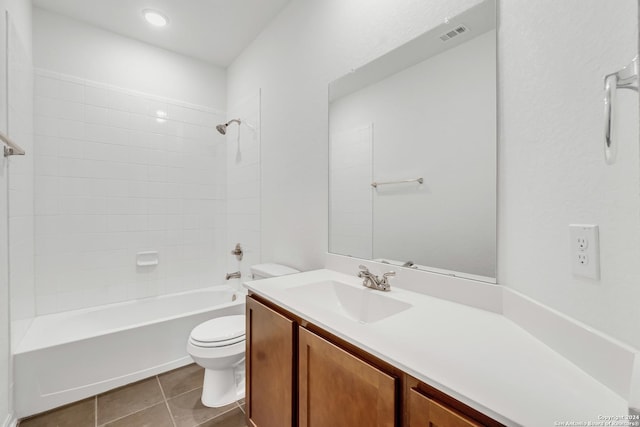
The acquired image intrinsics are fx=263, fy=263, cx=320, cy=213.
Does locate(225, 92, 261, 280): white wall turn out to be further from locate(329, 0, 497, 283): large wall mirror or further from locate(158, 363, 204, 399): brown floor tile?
locate(329, 0, 497, 283): large wall mirror

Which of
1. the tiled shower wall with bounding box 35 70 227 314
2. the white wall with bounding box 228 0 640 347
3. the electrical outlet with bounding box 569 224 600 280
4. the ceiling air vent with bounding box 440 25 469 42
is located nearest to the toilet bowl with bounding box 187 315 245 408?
the tiled shower wall with bounding box 35 70 227 314

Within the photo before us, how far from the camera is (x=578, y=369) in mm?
579

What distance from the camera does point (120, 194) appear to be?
2400 millimetres

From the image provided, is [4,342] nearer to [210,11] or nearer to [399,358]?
[399,358]

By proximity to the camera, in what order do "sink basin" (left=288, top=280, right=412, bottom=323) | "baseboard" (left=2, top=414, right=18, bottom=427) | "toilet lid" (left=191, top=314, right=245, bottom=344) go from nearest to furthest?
"sink basin" (left=288, top=280, right=412, bottom=323), "baseboard" (left=2, top=414, right=18, bottom=427), "toilet lid" (left=191, top=314, right=245, bottom=344)

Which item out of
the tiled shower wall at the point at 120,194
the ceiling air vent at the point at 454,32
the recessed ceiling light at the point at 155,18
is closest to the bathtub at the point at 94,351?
the tiled shower wall at the point at 120,194

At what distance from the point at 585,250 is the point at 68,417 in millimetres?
2603

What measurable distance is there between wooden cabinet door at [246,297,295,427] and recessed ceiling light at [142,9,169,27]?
7.81 feet

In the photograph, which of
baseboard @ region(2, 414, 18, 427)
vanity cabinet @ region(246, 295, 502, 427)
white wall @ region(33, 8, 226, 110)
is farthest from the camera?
white wall @ region(33, 8, 226, 110)

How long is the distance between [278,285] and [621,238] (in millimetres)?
1169

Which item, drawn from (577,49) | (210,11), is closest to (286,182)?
(210,11)

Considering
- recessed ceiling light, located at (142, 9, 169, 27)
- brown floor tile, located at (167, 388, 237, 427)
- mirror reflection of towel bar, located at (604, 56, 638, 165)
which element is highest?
recessed ceiling light, located at (142, 9, 169, 27)

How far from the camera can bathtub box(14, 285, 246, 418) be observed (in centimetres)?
160

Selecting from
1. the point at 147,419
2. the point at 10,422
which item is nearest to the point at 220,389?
the point at 147,419
